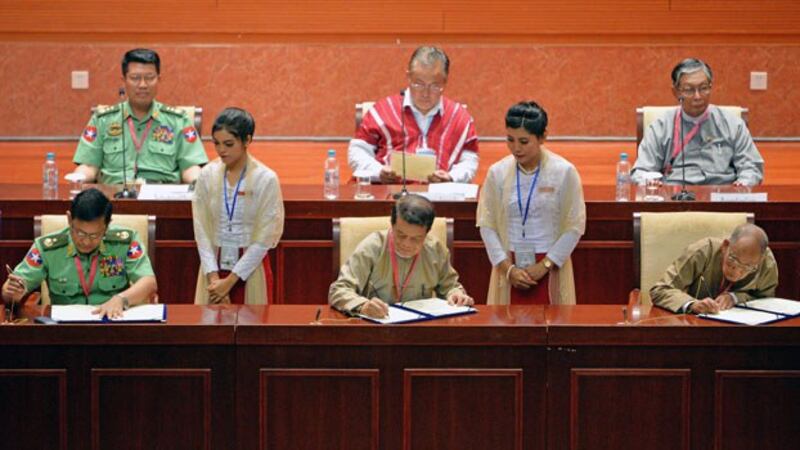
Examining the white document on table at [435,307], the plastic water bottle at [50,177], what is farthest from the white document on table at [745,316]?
the plastic water bottle at [50,177]

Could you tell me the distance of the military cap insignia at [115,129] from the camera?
604cm

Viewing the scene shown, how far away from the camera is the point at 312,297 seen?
5.55 m

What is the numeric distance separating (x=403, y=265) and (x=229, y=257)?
0.78 meters

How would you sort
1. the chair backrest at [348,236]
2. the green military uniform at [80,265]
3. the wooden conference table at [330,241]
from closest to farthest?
the green military uniform at [80,265] < the chair backrest at [348,236] < the wooden conference table at [330,241]

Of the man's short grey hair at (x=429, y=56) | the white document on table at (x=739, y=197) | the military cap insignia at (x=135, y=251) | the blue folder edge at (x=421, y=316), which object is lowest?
the blue folder edge at (x=421, y=316)

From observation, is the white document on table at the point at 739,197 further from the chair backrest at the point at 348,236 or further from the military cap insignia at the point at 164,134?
the military cap insignia at the point at 164,134

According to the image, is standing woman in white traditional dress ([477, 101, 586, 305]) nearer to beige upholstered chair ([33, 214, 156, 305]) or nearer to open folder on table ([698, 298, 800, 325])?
open folder on table ([698, 298, 800, 325])

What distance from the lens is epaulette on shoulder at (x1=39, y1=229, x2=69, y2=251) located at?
4410 mm
